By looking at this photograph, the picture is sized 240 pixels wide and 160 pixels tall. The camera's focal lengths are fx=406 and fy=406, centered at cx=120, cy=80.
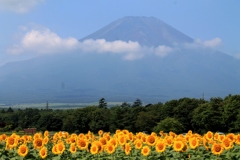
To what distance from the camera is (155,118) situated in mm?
57812

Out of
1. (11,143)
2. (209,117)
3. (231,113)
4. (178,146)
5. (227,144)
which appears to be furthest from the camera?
(209,117)

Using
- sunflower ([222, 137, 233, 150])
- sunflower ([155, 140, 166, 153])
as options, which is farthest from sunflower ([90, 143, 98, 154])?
sunflower ([222, 137, 233, 150])

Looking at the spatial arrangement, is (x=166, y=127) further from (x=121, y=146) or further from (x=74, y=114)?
(x=121, y=146)

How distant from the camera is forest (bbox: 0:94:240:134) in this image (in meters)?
50.4

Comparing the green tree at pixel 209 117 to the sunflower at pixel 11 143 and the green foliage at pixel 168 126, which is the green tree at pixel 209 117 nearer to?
the green foliage at pixel 168 126

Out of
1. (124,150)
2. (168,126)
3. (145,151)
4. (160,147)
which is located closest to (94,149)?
(124,150)

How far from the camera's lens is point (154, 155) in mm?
6816

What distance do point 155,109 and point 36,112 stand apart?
26033 millimetres

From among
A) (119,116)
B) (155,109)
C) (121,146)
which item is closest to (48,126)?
(119,116)

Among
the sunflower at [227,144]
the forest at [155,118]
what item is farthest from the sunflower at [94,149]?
the forest at [155,118]

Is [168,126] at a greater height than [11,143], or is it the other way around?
[11,143]

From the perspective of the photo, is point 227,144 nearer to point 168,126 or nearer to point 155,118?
point 168,126

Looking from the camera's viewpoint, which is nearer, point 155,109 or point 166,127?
point 166,127

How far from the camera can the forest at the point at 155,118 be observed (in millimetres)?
50406
